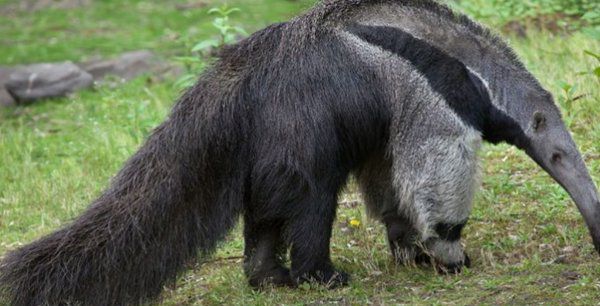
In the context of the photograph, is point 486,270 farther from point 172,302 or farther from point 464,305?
point 172,302

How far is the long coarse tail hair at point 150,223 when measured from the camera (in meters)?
5.84

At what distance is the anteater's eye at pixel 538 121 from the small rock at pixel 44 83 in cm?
869

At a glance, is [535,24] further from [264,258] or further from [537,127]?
[264,258]

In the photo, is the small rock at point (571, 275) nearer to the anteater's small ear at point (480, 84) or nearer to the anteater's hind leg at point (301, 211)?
the anteater's small ear at point (480, 84)

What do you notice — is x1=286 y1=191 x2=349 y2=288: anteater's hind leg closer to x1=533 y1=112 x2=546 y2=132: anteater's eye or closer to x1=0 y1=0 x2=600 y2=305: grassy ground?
x1=0 y1=0 x2=600 y2=305: grassy ground

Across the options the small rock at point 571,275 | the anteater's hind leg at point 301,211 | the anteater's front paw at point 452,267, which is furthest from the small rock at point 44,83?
the small rock at point 571,275

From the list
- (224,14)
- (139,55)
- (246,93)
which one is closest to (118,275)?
(246,93)

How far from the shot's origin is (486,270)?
6.56 meters

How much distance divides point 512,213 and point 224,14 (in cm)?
320

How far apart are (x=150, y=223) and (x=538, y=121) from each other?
239 centimetres

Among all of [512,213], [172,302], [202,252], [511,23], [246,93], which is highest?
[511,23]

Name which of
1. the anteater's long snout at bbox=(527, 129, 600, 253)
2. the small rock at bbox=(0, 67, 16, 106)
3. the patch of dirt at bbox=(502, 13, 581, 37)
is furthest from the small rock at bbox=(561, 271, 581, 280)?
the small rock at bbox=(0, 67, 16, 106)

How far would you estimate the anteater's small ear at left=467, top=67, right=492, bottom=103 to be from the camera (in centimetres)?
625

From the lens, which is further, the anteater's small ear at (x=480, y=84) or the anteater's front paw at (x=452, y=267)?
the anteater's front paw at (x=452, y=267)
